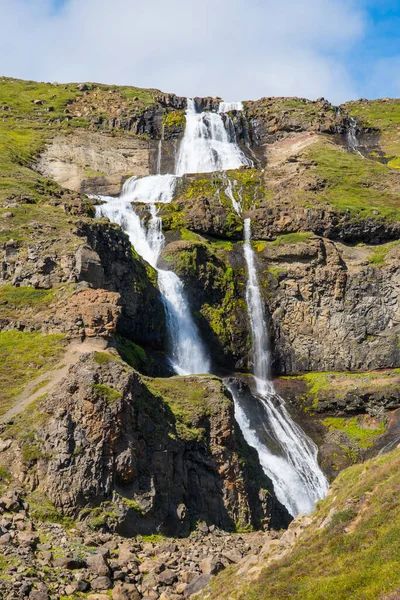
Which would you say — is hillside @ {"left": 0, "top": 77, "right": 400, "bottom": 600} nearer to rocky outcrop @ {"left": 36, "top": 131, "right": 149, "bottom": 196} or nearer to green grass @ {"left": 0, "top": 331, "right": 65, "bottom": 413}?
green grass @ {"left": 0, "top": 331, "right": 65, "bottom": 413}

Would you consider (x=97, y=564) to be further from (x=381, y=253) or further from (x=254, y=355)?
(x=381, y=253)

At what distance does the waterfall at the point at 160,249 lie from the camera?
5984 centimetres

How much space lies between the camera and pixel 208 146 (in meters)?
112

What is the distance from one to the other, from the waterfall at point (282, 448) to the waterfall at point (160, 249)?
6917mm

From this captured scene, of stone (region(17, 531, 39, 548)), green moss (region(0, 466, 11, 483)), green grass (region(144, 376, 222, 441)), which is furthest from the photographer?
green grass (region(144, 376, 222, 441))

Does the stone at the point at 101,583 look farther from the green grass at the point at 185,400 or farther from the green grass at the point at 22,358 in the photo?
the green grass at the point at 185,400

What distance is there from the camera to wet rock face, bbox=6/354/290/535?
28875 mm

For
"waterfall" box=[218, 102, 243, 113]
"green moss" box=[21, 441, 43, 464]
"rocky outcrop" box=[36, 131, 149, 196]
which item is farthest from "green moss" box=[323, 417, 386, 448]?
"waterfall" box=[218, 102, 243, 113]

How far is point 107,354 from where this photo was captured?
34406 millimetres

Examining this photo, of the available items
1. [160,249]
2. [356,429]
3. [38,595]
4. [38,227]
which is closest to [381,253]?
[356,429]

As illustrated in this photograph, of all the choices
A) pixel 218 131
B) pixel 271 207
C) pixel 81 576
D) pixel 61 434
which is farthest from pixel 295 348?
pixel 218 131

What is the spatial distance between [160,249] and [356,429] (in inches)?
1142

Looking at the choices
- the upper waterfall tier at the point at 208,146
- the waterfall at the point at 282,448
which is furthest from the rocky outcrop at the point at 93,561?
the upper waterfall tier at the point at 208,146

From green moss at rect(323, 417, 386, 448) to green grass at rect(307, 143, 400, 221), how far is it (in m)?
28.2
